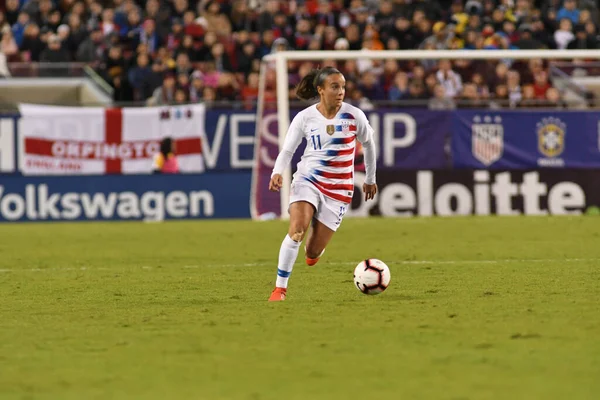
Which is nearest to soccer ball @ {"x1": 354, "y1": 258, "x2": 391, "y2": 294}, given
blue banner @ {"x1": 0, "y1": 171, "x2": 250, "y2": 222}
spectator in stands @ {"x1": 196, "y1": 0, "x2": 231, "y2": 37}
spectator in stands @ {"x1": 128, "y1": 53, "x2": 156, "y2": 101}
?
blue banner @ {"x1": 0, "y1": 171, "x2": 250, "y2": 222}

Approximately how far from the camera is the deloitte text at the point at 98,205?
2175 centimetres

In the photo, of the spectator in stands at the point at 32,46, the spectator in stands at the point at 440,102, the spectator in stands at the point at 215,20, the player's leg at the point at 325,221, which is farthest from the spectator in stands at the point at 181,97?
the player's leg at the point at 325,221

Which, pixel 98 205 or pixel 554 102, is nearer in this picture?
pixel 98 205

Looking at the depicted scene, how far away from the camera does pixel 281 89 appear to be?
21.2 m

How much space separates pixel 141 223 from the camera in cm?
2122

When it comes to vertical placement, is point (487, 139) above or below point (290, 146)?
below

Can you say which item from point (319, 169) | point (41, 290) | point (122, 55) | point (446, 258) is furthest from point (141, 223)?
point (319, 169)

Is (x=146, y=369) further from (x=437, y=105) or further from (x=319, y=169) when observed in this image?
(x=437, y=105)

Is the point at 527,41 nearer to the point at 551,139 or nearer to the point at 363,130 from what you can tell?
the point at 551,139

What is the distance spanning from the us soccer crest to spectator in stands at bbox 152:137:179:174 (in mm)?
6700

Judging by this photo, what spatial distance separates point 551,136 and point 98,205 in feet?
27.5

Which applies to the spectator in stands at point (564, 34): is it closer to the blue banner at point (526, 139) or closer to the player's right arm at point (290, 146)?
the blue banner at point (526, 139)

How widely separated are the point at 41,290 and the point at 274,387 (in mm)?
5672


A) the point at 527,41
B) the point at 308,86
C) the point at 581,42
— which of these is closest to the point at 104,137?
the point at 527,41
